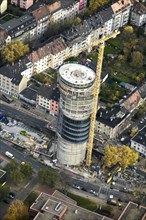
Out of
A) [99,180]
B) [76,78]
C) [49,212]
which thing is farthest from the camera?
[99,180]

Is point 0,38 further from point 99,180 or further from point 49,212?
point 49,212

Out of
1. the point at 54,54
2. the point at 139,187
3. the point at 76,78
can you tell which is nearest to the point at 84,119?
the point at 76,78

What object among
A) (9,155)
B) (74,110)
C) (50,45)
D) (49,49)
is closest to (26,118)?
(9,155)

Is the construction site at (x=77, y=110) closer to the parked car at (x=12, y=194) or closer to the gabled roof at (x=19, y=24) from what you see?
the parked car at (x=12, y=194)

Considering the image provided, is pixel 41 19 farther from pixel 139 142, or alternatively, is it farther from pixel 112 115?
pixel 139 142

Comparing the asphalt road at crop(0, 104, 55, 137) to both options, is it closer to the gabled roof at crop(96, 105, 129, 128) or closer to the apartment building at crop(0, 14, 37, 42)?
the gabled roof at crop(96, 105, 129, 128)

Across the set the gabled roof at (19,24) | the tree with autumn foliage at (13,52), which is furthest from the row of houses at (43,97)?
the gabled roof at (19,24)

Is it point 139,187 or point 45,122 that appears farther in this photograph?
point 45,122
